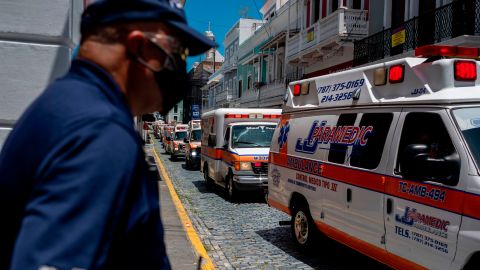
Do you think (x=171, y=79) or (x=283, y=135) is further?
(x=283, y=135)

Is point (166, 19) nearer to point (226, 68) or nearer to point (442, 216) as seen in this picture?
point (442, 216)

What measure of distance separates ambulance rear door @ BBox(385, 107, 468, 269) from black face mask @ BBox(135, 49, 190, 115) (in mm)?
3108

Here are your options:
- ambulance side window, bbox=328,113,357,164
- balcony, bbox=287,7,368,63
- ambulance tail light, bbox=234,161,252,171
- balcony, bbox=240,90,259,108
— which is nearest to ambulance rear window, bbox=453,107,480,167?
ambulance side window, bbox=328,113,357,164

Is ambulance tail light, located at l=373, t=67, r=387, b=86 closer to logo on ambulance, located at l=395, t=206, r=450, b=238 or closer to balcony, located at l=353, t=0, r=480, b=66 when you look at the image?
logo on ambulance, located at l=395, t=206, r=450, b=238

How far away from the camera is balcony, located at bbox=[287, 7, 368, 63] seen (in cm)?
1972

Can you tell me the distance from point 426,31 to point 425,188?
12763mm

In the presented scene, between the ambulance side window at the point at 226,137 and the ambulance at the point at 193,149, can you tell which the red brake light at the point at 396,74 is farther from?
the ambulance at the point at 193,149

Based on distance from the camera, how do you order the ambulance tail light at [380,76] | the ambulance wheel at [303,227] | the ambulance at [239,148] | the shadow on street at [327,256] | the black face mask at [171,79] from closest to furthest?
the black face mask at [171,79], the ambulance tail light at [380,76], the shadow on street at [327,256], the ambulance wheel at [303,227], the ambulance at [239,148]

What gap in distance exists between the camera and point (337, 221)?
19.0 feet

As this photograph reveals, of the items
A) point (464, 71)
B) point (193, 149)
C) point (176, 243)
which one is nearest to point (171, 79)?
point (464, 71)

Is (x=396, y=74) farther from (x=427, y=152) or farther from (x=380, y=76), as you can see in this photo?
(x=427, y=152)

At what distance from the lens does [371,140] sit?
5.22 meters

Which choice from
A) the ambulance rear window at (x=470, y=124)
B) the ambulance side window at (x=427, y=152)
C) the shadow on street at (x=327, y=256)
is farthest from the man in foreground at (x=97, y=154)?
the shadow on street at (x=327, y=256)

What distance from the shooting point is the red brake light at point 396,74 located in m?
4.91
